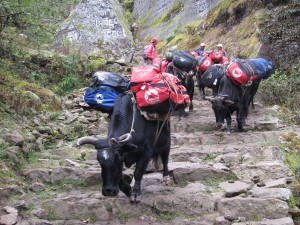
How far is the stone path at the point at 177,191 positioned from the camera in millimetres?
5629

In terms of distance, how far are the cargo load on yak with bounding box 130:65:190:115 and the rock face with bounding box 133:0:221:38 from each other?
58.7ft

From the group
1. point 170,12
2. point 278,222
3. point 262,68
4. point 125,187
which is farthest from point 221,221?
point 170,12

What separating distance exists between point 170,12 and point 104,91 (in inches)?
1005

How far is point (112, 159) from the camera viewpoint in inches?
226

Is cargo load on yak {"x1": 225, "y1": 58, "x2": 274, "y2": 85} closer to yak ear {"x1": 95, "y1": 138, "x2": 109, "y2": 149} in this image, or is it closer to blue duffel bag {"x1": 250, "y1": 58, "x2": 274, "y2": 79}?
blue duffel bag {"x1": 250, "y1": 58, "x2": 274, "y2": 79}

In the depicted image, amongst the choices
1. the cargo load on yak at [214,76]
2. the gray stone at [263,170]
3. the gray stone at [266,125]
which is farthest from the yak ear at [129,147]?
the cargo load on yak at [214,76]

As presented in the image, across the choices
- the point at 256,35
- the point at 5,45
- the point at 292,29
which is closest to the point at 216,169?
the point at 5,45

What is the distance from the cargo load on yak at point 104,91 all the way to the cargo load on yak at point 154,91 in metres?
0.48

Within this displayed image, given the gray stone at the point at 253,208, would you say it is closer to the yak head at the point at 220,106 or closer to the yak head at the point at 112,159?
the yak head at the point at 112,159

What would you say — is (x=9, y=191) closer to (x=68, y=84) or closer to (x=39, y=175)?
(x=39, y=175)

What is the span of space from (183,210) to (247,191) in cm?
98

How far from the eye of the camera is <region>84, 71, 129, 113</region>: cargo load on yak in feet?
22.4

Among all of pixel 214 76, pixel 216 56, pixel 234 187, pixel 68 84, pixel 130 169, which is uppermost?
pixel 216 56

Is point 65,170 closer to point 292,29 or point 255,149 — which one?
point 255,149
